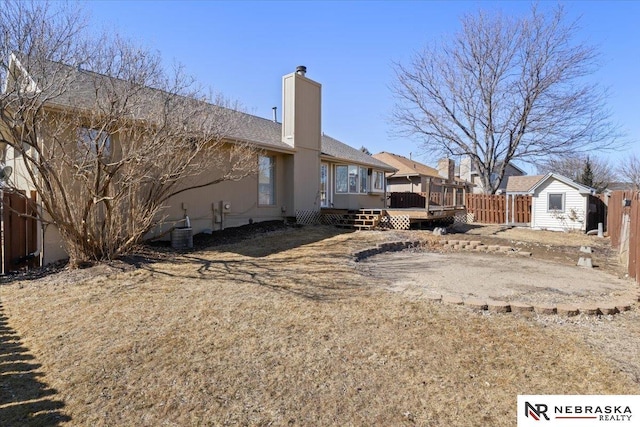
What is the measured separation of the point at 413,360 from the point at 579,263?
6.76 meters

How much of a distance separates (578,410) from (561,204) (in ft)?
58.2

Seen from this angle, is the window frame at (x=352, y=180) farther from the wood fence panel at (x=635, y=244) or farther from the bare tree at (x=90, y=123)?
the wood fence panel at (x=635, y=244)

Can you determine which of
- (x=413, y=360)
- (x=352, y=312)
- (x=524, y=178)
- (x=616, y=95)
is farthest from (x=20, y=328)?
(x=524, y=178)

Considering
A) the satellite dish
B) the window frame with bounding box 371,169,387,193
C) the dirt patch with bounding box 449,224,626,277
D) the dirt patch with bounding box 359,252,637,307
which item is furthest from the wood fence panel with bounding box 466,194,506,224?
the satellite dish

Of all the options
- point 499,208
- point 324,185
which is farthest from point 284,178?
point 499,208

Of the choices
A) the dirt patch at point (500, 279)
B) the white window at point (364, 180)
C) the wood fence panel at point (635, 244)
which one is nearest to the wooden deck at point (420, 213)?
the dirt patch at point (500, 279)

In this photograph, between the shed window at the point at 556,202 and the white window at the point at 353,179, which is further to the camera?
the shed window at the point at 556,202

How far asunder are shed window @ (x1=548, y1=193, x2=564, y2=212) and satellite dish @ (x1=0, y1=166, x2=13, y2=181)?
67.1 ft

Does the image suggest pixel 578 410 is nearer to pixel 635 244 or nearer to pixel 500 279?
pixel 500 279

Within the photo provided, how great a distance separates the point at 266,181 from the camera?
40.7 feet

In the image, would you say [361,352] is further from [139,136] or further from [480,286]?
[139,136]

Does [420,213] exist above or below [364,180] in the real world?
below

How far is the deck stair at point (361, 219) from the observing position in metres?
12.4

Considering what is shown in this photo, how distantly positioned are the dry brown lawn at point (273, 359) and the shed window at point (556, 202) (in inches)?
640
